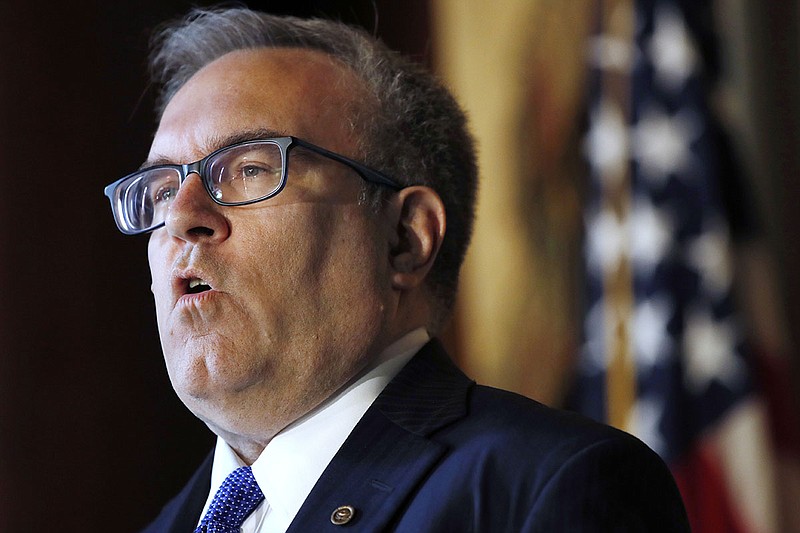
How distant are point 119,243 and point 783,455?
2.21 m

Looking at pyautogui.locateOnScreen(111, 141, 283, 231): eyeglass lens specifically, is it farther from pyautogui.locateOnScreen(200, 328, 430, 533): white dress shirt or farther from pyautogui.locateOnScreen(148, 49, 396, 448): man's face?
pyautogui.locateOnScreen(200, 328, 430, 533): white dress shirt

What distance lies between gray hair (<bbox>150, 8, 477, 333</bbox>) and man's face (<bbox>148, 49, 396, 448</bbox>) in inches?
4.5

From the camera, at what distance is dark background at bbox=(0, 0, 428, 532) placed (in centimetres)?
325

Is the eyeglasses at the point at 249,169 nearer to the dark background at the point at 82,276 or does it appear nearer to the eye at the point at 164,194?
the eye at the point at 164,194

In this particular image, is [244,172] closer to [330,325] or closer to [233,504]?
[330,325]

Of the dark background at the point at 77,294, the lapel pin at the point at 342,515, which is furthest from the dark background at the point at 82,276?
the lapel pin at the point at 342,515

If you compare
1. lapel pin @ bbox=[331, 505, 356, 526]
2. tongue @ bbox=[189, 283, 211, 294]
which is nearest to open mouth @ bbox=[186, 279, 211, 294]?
tongue @ bbox=[189, 283, 211, 294]

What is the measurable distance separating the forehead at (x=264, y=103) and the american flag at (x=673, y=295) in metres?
1.22

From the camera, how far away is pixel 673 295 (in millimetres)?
2932

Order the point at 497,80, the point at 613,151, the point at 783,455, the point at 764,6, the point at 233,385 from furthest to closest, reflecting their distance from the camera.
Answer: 1. the point at 497,80
2. the point at 613,151
3. the point at 764,6
4. the point at 783,455
5. the point at 233,385

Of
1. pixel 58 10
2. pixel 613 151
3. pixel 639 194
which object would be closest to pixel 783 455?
pixel 639 194

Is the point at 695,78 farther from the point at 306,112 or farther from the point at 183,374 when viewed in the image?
the point at 183,374

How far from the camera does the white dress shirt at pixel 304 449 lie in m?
1.80

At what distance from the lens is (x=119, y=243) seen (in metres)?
3.52
